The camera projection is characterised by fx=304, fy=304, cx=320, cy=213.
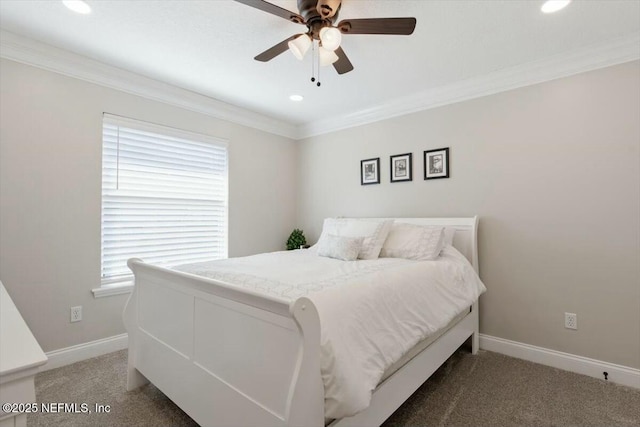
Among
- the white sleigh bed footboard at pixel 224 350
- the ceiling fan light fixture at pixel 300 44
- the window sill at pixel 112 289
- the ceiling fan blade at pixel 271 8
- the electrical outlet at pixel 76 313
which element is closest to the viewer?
the white sleigh bed footboard at pixel 224 350

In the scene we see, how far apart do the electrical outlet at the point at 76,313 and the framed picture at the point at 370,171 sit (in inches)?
119

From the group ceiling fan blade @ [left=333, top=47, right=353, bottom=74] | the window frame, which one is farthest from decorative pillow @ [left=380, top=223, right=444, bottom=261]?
the window frame

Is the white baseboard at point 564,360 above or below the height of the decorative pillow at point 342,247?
below

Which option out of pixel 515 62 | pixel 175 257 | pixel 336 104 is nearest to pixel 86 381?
pixel 175 257

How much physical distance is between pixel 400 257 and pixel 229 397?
5.68 feet

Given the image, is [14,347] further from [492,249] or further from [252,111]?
[252,111]

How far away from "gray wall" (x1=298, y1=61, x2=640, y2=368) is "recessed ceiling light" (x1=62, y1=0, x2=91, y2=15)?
2.86 meters

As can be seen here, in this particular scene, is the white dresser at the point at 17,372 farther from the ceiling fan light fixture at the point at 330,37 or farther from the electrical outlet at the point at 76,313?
the electrical outlet at the point at 76,313

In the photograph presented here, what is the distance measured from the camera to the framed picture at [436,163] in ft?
10.0

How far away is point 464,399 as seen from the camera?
6.52 feet

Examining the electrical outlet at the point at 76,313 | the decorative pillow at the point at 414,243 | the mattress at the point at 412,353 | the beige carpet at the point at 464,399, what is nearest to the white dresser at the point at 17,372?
the beige carpet at the point at 464,399

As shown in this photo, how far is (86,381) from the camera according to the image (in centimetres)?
220

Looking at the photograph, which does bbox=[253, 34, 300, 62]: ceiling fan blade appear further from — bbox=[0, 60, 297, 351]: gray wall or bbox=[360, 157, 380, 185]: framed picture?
bbox=[360, 157, 380, 185]: framed picture

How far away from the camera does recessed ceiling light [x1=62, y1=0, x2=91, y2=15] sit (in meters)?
1.87
